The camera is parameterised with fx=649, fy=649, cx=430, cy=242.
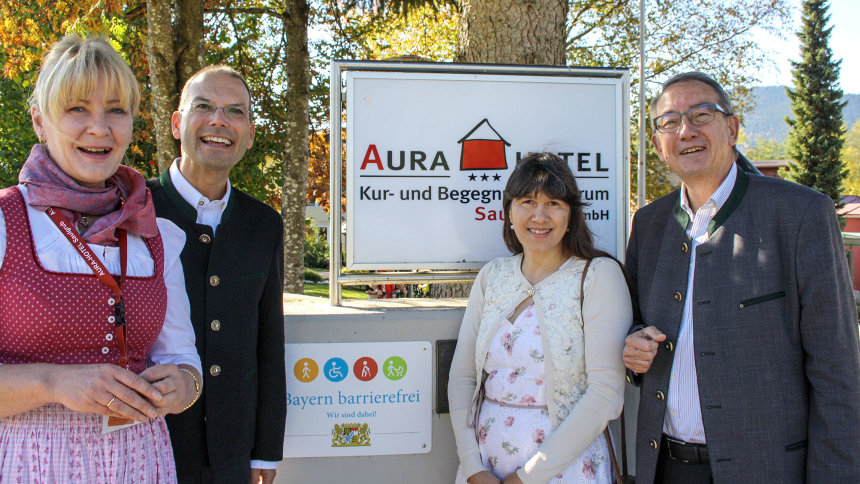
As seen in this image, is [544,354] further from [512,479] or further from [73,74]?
[73,74]

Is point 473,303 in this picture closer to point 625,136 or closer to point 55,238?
point 625,136

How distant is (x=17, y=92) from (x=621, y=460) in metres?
16.3

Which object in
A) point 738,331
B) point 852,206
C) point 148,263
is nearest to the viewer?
point 148,263

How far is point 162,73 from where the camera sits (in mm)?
6840

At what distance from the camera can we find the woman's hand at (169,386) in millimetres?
1756

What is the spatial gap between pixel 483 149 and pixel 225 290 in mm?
1514

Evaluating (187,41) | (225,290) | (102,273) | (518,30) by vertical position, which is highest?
(187,41)

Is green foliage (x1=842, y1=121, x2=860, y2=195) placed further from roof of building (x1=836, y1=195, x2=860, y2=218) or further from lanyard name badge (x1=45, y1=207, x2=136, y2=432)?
lanyard name badge (x1=45, y1=207, x2=136, y2=432)

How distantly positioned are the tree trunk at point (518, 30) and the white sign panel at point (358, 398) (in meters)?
2.01

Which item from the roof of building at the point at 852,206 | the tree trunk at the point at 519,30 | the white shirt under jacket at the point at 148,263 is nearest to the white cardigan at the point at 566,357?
the white shirt under jacket at the point at 148,263

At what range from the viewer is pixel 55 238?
1.70 meters

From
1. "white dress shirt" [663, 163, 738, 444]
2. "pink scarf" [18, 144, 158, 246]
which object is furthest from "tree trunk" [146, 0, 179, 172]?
"white dress shirt" [663, 163, 738, 444]

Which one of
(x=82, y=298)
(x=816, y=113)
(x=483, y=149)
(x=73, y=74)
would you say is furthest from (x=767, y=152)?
(x=82, y=298)

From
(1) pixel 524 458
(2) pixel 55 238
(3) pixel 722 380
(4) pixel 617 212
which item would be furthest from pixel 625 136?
(2) pixel 55 238
